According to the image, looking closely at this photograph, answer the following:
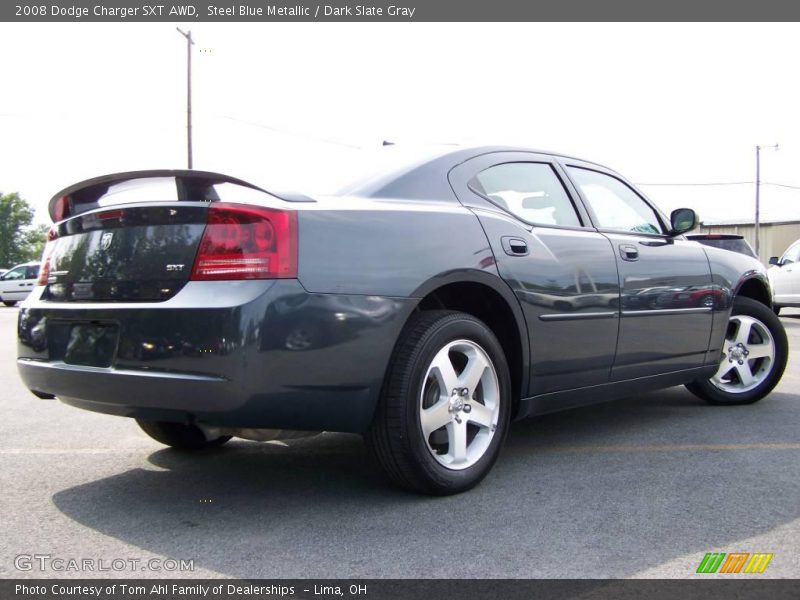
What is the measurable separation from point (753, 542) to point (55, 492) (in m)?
2.74

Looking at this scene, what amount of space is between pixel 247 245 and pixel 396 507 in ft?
3.84

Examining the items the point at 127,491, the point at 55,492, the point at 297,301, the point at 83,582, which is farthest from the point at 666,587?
the point at 55,492

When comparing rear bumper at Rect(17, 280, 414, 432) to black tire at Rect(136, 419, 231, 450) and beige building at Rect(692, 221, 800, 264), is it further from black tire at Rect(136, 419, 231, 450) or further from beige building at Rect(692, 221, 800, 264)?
beige building at Rect(692, 221, 800, 264)

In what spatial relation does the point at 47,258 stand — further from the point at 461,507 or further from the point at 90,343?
the point at 461,507

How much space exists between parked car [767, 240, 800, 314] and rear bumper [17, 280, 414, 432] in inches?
479

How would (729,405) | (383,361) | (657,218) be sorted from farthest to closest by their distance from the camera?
(729,405) → (657,218) → (383,361)

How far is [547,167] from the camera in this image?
13.5 feet

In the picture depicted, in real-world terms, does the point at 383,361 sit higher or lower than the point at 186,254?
lower

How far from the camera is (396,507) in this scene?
3.06 meters

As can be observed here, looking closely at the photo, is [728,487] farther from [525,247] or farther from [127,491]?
[127,491]

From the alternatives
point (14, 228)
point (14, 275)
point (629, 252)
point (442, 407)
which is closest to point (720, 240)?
point (629, 252)

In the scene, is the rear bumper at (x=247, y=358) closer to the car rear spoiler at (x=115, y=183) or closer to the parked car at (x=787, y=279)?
the car rear spoiler at (x=115, y=183)

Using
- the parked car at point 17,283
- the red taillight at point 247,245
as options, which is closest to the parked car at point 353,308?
the red taillight at point 247,245

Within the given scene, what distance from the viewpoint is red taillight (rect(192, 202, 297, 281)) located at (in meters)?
2.75
